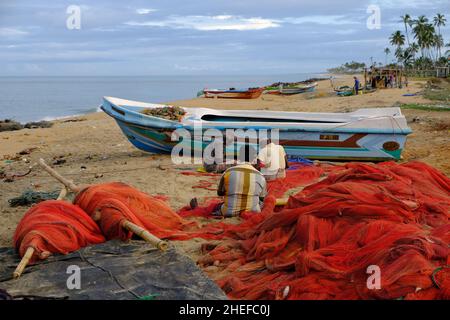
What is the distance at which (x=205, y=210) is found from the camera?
6672mm

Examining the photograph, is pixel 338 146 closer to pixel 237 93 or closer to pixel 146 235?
pixel 146 235

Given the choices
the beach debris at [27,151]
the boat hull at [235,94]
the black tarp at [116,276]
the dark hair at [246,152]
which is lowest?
the black tarp at [116,276]

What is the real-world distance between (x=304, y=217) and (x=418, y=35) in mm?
67777

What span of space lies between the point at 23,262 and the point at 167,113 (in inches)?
269

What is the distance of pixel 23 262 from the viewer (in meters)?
4.53

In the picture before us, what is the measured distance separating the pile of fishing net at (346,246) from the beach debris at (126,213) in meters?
0.53

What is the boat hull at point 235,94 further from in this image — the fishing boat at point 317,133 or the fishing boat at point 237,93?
the fishing boat at point 317,133

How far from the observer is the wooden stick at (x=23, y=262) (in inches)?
174

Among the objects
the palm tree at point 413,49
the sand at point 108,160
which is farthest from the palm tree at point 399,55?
the sand at point 108,160

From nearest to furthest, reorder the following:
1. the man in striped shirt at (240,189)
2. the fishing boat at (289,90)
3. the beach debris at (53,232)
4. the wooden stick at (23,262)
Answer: the wooden stick at (23,262), the beach debris at (53,232), the man in striped shirt at (240,189), the fishing boat at (289,90)

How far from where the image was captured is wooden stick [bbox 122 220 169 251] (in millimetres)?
4914

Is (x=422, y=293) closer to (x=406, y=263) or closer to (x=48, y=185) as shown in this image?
(x=406, y=263)

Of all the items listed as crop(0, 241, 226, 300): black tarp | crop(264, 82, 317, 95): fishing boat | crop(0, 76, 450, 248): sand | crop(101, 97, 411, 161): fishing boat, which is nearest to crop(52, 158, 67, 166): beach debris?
crop(0, 76, 450, 248): sand

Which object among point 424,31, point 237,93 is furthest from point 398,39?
point 237,93
